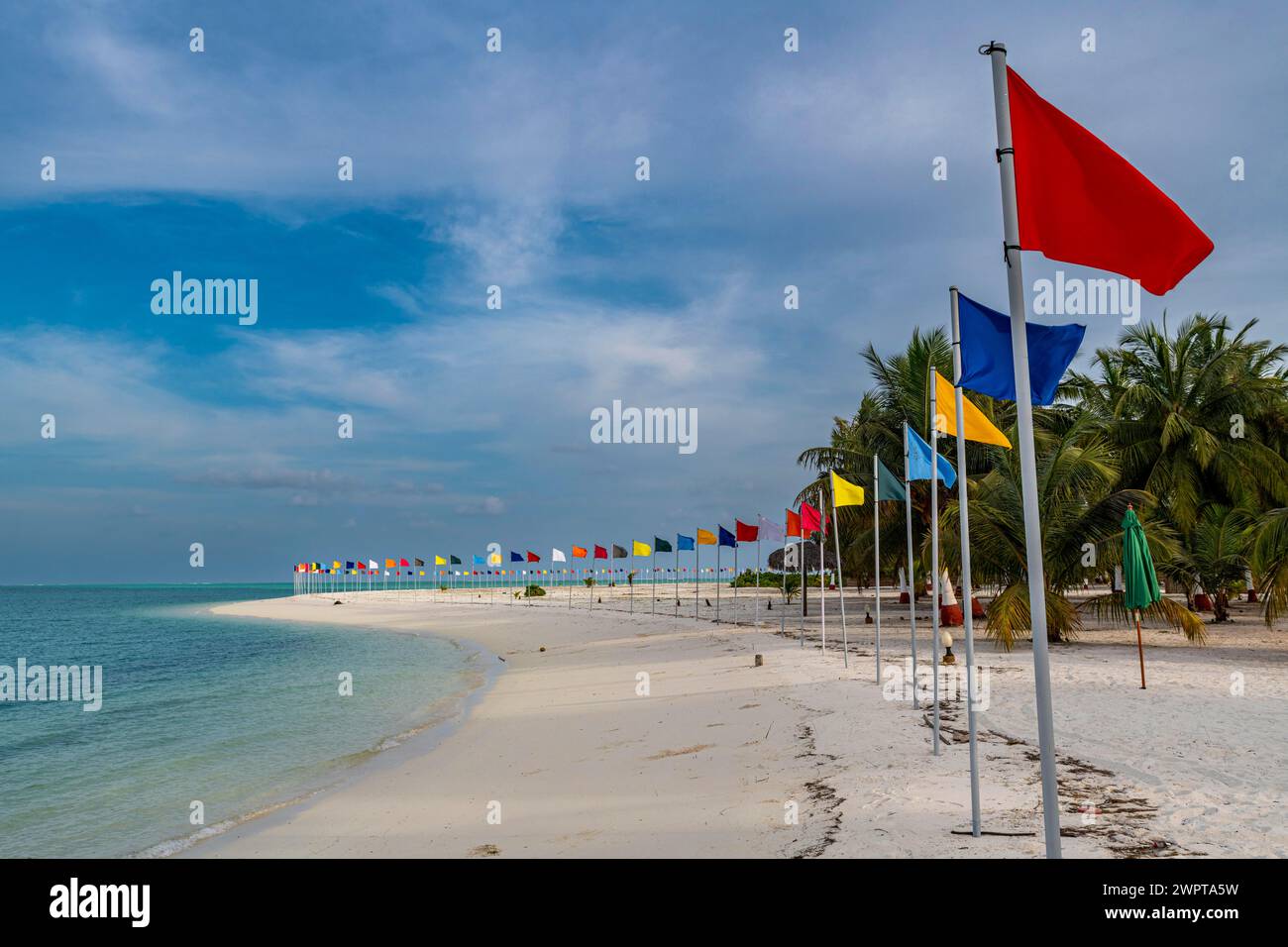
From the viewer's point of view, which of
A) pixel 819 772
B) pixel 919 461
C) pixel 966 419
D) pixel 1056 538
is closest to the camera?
pixel 966 419

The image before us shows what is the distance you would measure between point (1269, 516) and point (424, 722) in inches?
832

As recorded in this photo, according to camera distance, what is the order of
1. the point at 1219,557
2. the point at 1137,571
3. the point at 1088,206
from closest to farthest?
the point at 1088,206 < the point at 1137,571 < the point at 1219,557

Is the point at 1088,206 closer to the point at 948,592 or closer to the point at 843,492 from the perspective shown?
the point at 843,492

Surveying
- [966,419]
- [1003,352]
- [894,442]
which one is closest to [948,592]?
[894,442]

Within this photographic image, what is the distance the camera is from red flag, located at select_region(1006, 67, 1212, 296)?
16.7 ft

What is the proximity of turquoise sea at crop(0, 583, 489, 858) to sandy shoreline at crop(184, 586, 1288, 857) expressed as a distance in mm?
1549

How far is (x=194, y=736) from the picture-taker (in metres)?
19.3

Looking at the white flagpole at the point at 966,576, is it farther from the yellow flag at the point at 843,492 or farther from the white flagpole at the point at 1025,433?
the yellow flag at the point at 843,492

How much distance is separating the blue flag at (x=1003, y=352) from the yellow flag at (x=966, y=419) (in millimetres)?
1062

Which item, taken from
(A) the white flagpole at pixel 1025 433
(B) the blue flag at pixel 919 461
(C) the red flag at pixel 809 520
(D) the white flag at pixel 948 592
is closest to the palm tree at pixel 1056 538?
(C) the red flag at pixel 809 520

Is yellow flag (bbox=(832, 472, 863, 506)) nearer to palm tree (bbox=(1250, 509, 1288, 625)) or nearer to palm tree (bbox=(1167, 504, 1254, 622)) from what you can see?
palm tree (bbox=(1250, 509, 1288, 625))

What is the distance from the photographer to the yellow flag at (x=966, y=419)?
26.8ft

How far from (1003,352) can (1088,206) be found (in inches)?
70.2
